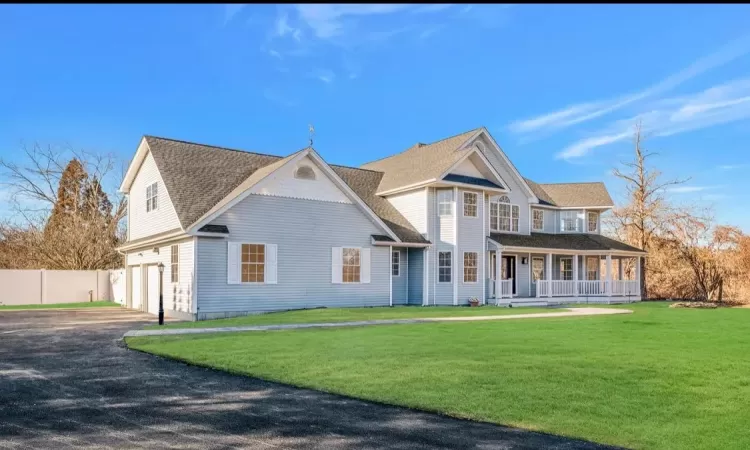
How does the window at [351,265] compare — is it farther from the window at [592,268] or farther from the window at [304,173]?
the window at [592,268]

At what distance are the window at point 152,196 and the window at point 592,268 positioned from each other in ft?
80.6

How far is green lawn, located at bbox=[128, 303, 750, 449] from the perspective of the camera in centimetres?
653

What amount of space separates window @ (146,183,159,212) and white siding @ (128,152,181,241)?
18 centimetres

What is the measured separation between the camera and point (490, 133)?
2934cm

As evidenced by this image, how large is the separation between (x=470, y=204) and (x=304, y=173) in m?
8.71

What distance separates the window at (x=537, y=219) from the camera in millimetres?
32000

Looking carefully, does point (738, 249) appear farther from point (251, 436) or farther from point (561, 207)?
point (251, 436)

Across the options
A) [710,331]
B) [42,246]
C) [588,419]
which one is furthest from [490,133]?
[42,246]

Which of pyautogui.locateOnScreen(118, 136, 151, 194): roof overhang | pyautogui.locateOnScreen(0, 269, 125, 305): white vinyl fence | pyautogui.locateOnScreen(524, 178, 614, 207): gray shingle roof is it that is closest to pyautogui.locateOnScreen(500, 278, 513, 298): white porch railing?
pyautogui.locateOnScreen(524, 178, 614, 207): gray shingle roof

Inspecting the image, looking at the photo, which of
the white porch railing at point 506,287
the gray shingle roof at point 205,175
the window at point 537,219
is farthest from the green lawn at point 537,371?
the window at point 537,219

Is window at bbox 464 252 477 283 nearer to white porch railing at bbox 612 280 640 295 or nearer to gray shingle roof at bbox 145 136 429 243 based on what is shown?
gray shingle roof at bbox 145 136 429 243

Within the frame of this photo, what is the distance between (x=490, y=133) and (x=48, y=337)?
2232 centimetres

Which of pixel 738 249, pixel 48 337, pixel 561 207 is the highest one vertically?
pixel 561 207

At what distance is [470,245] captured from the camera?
26.4 meters
